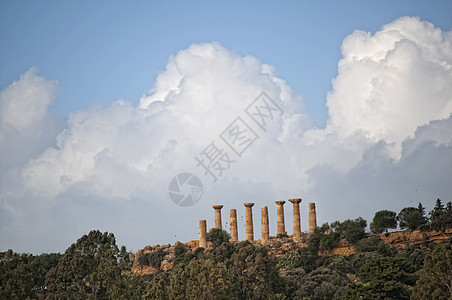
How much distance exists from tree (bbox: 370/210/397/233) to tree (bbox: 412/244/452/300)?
36367 mm

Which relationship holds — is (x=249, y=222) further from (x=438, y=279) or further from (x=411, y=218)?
(x=438, y=279)

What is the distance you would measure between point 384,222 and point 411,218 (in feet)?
12.5

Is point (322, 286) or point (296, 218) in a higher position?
point (296, 218)

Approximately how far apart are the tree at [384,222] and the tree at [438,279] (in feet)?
119

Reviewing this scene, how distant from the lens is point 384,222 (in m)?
80.8

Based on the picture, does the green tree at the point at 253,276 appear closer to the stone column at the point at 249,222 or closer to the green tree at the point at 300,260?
the green tree at the point at 300,260

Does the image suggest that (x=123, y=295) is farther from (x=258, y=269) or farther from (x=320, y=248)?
(x=320, y=248)

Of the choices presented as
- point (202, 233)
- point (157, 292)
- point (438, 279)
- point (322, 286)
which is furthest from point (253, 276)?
point (202, 233)

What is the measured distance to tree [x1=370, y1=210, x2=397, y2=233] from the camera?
80.6 metres

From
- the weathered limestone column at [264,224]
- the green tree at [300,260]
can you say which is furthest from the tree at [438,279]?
the weathered limestone column at [264,224]

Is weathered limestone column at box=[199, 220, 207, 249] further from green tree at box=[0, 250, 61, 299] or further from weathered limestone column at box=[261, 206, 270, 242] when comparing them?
green tree at box=[0, 250, 61, 299]

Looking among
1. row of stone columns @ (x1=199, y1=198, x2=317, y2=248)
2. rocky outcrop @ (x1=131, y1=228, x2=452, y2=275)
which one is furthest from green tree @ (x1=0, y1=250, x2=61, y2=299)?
row of stone columns @ (x1=199, y1=198, x2=317, y2=248)

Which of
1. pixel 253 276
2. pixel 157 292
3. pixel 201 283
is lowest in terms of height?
pixel 157 292

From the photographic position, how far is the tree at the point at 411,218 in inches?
3056
